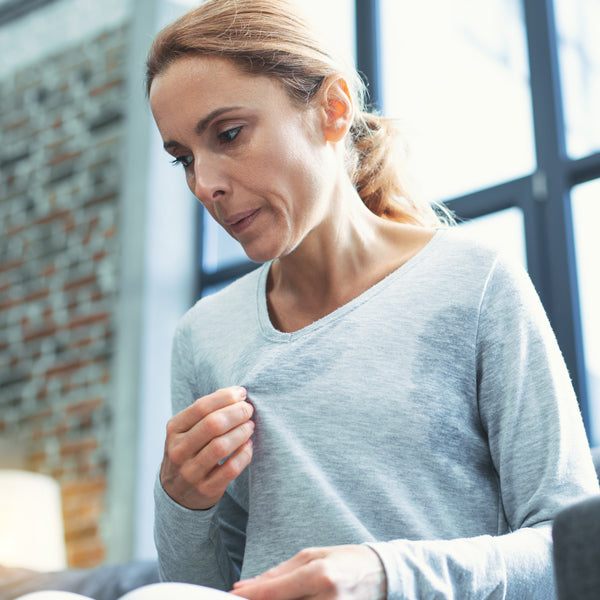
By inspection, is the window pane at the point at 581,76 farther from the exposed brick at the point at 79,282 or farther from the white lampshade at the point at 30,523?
the white lampshade at the point at 30,523

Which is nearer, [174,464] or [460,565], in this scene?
[460,565]

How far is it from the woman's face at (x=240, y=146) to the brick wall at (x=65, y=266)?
2.79 meters

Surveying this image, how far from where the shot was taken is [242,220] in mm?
1160

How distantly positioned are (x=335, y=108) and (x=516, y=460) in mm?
566

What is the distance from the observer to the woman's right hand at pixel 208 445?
1.02 metres

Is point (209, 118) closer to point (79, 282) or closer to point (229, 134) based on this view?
point (229, 134)

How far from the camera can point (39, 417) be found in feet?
13.1

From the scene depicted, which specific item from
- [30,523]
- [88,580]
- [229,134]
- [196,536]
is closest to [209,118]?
[229,134]

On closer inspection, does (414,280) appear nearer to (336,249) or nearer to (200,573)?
(336,249)

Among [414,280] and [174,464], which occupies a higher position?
[414,280]

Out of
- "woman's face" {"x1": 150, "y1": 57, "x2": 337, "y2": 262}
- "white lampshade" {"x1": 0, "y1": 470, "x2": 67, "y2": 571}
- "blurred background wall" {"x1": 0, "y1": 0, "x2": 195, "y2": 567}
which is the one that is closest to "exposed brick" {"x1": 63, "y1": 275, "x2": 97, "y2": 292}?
"blurred background wall" {"x1": 0, "y1": 0, "x2": 195, "y2": 567}

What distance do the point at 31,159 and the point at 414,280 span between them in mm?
3633

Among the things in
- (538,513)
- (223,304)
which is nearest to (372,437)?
(538,513)

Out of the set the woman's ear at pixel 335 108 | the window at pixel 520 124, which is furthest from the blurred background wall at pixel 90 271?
the woman's ear at pixel 335 108
